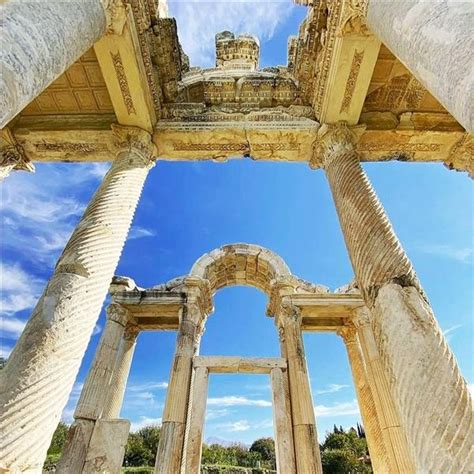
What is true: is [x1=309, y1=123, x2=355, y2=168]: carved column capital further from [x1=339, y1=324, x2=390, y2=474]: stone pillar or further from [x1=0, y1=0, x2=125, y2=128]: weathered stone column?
[x1=339, y1=324, x2=390, y2=474]: stone pillar

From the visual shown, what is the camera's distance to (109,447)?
5574mm

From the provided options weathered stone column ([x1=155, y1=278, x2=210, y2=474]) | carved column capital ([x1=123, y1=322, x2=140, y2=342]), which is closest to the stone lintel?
weathered stone column ([x1=155, y1=278, x2=210, y2=474])

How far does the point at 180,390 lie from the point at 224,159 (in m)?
5.82

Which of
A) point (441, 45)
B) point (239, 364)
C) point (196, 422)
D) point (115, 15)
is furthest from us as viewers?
point (239, 364)

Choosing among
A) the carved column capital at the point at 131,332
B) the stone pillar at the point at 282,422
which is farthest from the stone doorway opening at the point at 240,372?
the carved column capital at the point at 131,332

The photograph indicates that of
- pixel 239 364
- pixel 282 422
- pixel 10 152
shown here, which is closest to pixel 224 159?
pixel 10 152

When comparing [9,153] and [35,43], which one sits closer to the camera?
[35,43]

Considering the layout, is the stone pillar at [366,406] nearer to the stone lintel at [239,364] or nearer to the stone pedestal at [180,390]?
the stone lintel at [239,364]

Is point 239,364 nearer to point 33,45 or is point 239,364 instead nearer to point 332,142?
point 332,142

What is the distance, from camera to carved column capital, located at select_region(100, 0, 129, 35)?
15.1 ft

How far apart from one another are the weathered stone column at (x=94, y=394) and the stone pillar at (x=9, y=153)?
15.6 ft

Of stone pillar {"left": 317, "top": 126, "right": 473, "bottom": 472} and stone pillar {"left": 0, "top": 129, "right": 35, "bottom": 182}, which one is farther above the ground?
stone pillar {"left": 0, "top": 129, "right": 35, "bottom": 182}

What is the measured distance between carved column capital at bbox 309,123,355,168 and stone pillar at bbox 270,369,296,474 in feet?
18.3

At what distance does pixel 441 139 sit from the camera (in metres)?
7.19
